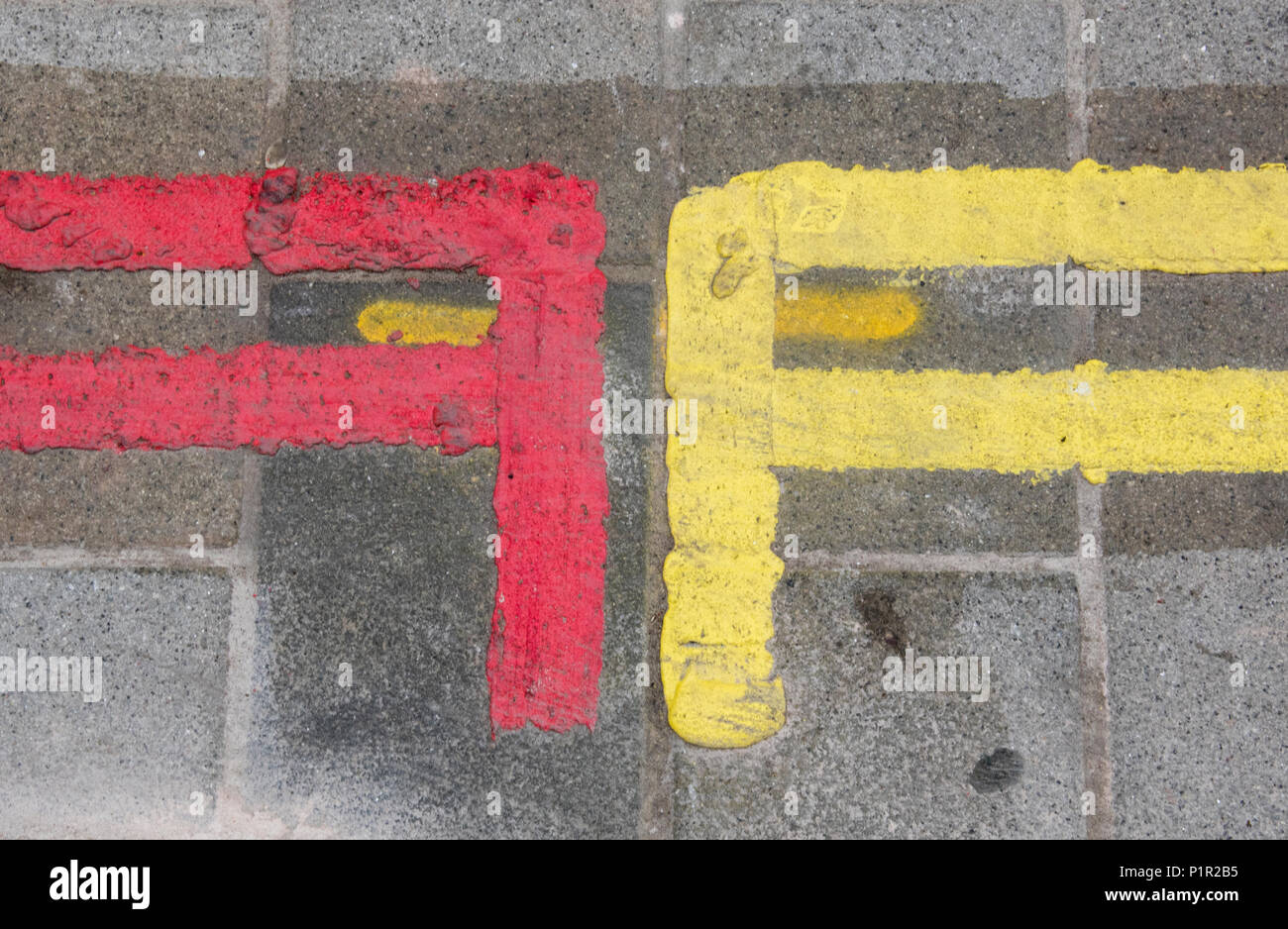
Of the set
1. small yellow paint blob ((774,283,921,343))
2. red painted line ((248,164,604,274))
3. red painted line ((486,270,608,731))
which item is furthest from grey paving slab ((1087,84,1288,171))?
red painted line ((486,270,608,731))

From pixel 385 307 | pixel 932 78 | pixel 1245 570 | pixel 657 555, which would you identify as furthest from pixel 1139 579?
pixel 385 307

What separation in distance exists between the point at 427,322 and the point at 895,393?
1401mm

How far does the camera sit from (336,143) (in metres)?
2.42

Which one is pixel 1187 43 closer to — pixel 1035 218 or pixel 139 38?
pixel 1035 218

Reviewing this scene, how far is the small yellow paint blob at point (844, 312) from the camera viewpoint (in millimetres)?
2396

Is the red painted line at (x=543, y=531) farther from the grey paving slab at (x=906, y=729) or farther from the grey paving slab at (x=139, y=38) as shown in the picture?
the grey paving slab at (x=139, y=38)

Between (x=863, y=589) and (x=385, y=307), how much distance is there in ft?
5.43

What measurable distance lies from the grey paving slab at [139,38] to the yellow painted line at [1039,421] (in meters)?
1.92

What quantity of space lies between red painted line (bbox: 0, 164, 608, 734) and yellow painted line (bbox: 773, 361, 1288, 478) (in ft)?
2.17

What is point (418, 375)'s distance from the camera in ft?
7.80

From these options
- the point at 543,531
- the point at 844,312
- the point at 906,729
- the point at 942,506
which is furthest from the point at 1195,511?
the point at 543,531

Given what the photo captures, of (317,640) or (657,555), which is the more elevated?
(657,555)

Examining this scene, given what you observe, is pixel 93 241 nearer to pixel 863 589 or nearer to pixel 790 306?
pixel 790 306

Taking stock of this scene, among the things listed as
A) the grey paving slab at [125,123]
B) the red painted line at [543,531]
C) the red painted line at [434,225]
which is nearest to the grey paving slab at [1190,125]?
the red painted line at [434,225]
